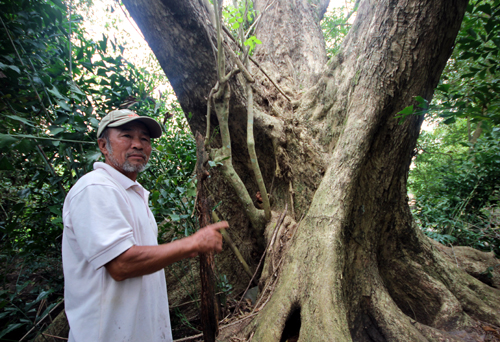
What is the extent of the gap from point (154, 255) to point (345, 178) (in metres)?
1.79

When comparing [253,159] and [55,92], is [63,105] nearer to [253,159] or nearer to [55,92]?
[55,92]

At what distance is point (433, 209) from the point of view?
14.5ft

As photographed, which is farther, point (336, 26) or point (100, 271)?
point (336, 26)

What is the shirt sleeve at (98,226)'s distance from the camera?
107 centimetres

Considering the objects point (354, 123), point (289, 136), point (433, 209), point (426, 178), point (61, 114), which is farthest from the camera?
point (426, 178)

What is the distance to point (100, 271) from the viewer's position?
3.83 ft

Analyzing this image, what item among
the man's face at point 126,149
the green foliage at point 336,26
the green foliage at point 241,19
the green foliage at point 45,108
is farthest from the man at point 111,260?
the green foliage at point 336,26

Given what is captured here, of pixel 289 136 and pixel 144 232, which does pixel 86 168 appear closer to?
pixel 144 232

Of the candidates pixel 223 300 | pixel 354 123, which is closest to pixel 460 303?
pixel 354 123

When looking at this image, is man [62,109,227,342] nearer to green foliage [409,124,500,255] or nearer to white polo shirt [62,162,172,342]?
white polo shirt [62,162,172,342]

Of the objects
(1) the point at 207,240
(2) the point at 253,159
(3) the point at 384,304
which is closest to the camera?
(1) the point at 207,240

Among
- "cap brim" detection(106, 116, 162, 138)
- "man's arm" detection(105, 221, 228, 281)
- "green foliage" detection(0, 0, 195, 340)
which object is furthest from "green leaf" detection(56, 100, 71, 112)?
"man's arm" detection(105, 221, 228, 281)

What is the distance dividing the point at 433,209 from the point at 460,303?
2.39 m

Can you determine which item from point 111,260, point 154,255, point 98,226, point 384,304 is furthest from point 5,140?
point 384,304
